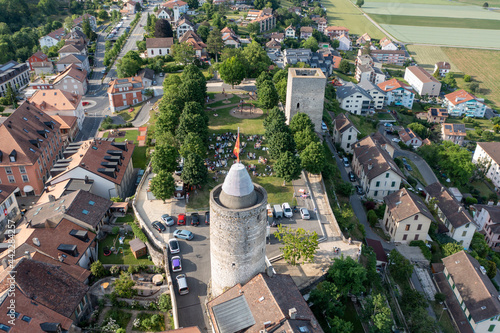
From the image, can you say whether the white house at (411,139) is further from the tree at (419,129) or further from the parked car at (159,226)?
the parked car at (159,226)

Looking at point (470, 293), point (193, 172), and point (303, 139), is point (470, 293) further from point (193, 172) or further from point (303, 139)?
point (193, 172)

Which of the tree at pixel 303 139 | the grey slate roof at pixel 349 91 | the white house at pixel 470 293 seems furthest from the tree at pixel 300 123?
the grey slate roof at pixel 349 91

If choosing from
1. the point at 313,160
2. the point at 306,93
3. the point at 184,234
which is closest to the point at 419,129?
the point at 306,93

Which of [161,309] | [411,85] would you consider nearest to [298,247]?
[161,309]

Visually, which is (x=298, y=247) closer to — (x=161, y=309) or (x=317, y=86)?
(x=161, y=309)

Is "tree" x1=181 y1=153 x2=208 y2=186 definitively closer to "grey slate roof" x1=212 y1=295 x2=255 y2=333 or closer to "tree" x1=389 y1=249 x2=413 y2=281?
"grey slate roof" x1=212 y1=295 x2=255 y2=333
